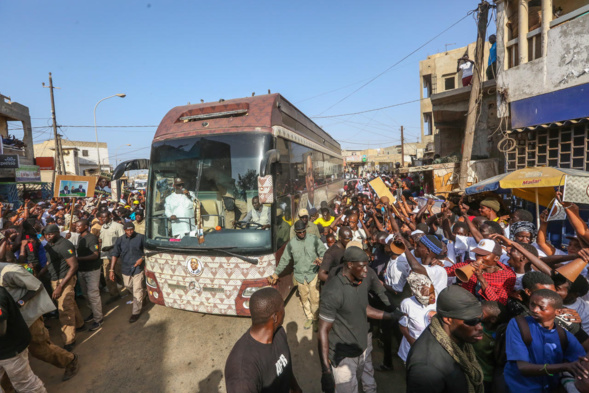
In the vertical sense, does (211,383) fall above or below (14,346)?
below

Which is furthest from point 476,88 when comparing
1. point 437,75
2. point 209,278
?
point 437,75

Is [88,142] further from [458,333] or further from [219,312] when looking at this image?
[458,333]

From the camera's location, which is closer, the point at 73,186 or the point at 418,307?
the point at 418,307

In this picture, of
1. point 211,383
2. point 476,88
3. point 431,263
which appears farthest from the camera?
point 476,88

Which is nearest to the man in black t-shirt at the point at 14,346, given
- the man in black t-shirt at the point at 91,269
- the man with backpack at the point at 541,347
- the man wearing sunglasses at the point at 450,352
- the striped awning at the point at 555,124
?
the man in black t-shirt at the point at 91,269

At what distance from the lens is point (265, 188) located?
13.3 ft

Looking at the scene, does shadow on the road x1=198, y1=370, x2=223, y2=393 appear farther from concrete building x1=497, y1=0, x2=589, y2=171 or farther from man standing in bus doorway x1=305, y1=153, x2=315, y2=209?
concrete building x1=497, y1=0, x2=589, y2=171

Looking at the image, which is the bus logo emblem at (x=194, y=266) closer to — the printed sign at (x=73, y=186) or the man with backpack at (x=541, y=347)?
the man with backpack at (x=541, y=347)

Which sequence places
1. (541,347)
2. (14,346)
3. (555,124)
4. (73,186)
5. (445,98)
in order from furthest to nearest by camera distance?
(445,98) < (73,186) < (555,124) < (14,346) < (541,347)

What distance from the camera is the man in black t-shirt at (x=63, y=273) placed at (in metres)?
4.43

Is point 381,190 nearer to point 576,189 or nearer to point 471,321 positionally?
point 576,189

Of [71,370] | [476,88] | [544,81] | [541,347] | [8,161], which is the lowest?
[71,370]

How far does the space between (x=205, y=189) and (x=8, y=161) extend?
19.1 meters

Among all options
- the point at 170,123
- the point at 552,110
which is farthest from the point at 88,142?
the point at 552,110
